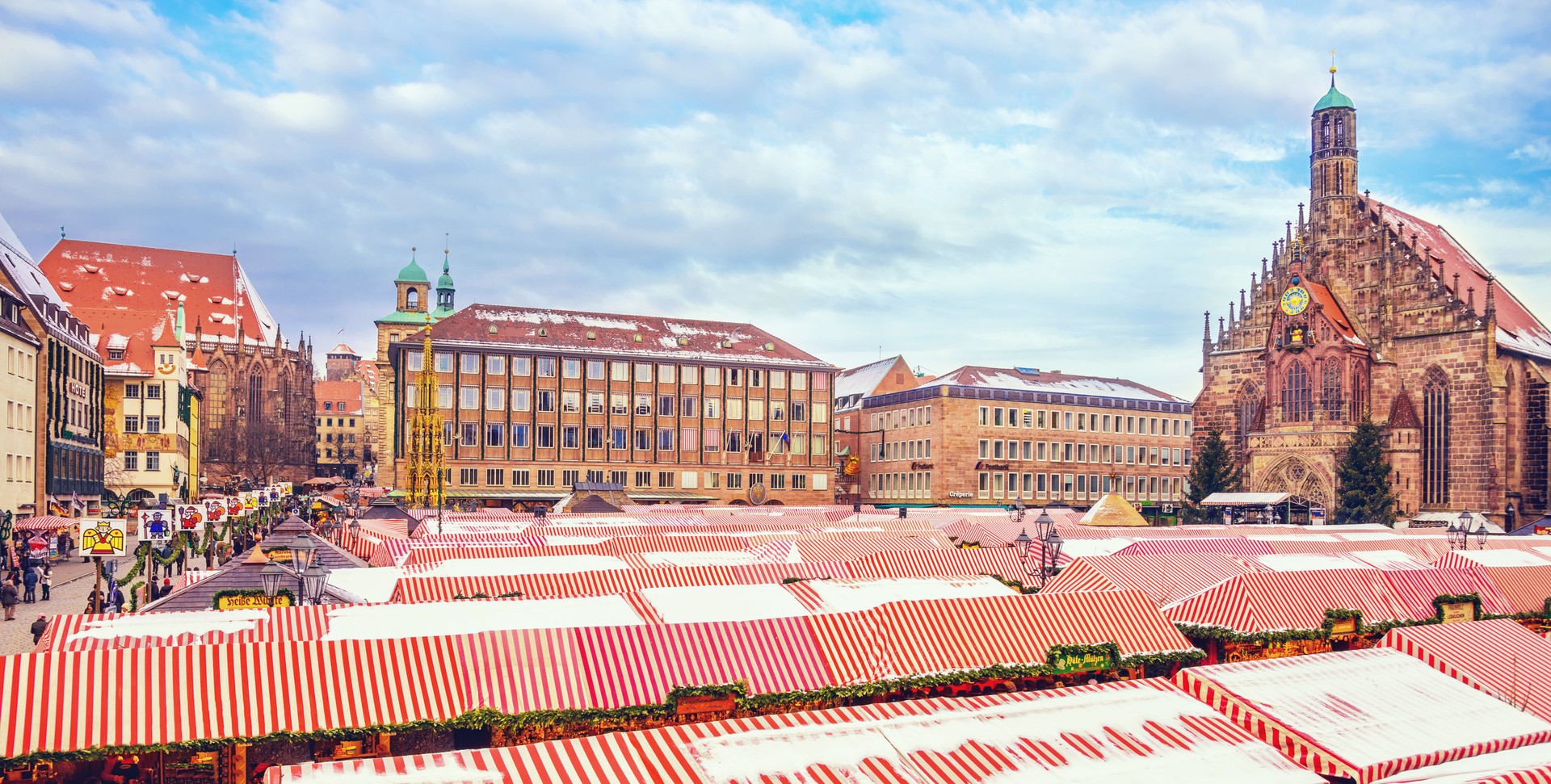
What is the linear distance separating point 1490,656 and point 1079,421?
235ft

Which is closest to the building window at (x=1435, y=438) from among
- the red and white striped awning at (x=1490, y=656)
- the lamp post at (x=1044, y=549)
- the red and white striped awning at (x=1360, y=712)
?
the lamp post at (x=1044, y=549)

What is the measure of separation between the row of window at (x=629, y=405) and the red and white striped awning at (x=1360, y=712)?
200ft

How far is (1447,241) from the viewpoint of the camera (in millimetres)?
70938

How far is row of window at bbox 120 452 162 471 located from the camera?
79.8 m

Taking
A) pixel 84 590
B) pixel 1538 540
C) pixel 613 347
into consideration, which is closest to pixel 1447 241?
pixel 1538 540

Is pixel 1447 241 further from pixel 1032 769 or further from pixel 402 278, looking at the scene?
pixel 402 278

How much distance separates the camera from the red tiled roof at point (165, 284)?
103 meters

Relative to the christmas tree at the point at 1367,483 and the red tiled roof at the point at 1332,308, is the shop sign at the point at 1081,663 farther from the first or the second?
the red tiled roof at the point at 1332,308

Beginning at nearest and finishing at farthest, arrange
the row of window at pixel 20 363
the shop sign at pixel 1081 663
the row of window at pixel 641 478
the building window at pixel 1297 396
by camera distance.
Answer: the shop sign at pixel 1081 663, the row of window at pixel 20 363, the building window at pixel 1297 396, the row of window at pixel 641 478

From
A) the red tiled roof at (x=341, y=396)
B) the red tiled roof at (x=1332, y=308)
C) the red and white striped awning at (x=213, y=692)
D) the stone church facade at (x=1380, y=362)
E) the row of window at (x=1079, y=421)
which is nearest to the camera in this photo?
the red and white striped awning at (x=213, y=692)

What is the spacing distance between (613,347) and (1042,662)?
205 ft

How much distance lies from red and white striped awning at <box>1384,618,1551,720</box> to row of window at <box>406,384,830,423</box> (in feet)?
199

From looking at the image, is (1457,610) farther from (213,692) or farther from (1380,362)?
(1380,362)

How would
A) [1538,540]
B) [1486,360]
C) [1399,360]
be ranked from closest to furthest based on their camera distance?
[1538,540] → [1486,360] → [1399,360]
